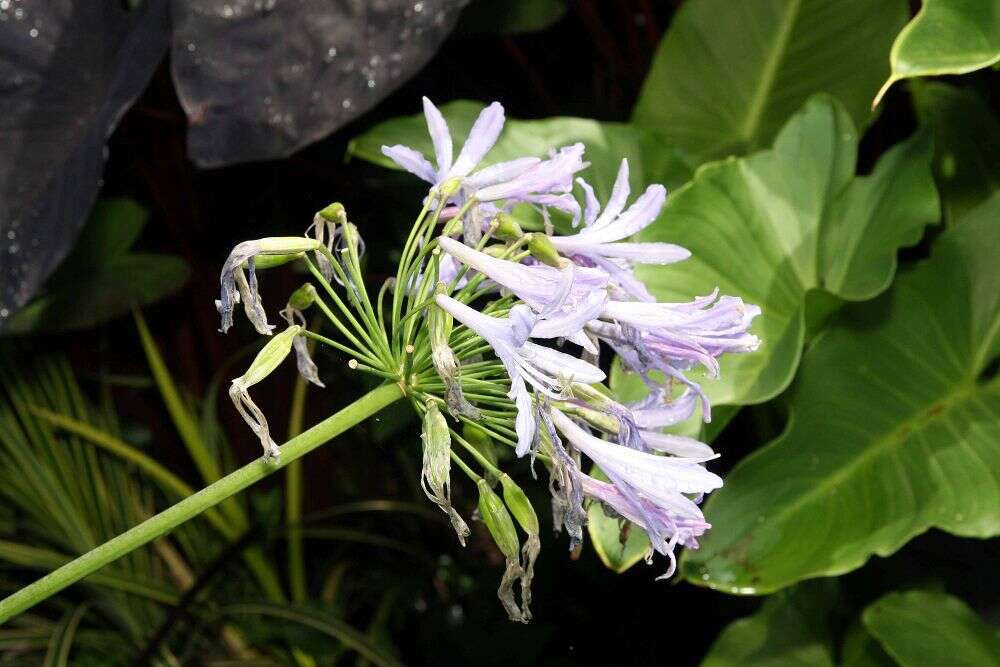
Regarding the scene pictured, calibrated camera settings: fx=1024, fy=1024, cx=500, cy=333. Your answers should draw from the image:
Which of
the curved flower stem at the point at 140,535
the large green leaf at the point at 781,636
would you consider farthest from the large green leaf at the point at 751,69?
the curved flower stem at the point at 140,535

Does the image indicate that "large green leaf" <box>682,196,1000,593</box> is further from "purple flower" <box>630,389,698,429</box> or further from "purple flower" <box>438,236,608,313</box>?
"purple flower" <box>438,236,608,313</box>

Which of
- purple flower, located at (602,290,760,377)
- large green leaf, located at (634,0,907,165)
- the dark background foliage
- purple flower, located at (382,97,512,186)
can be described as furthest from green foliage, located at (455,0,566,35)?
purple flower, located at (602,290,760,377)

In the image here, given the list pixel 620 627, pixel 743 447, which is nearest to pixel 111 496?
pixel 620 627

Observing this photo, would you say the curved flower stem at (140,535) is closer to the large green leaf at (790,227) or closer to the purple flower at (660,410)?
the purple flower at (660,410)

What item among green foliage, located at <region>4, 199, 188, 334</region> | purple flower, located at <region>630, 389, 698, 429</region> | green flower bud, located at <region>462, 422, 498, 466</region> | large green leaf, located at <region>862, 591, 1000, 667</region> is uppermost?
green flower bud, located at <region>462, 422, 498, 466</region>

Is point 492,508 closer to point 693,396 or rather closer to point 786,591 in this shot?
point 693,396

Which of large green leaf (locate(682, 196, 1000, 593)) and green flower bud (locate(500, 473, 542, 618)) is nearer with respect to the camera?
green flower bud (locate(500, 473, 542, 618))

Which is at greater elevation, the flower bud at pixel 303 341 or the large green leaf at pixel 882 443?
the flower bud at pixel 303 341

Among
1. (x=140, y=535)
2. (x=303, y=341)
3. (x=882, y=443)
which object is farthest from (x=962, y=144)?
(x=140, y=535)
